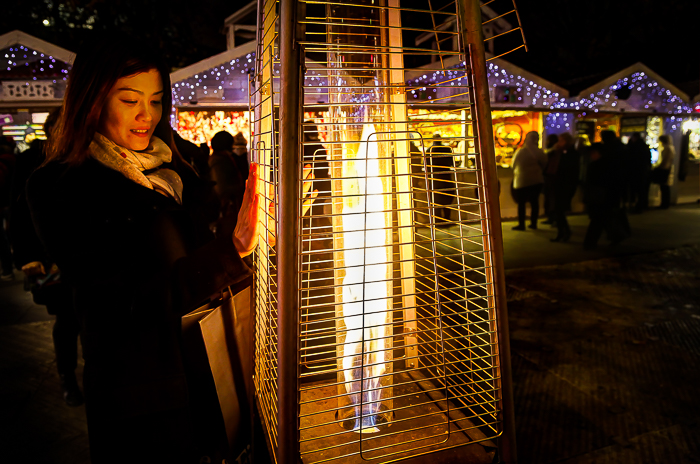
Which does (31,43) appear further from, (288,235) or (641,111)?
(641,111)

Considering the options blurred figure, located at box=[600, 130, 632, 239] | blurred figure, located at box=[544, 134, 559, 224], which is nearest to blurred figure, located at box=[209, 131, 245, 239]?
blurred figure, located at box=[600, 130, 632, 239]

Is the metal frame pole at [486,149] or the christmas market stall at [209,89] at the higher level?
the christmas market stall at [209,89]

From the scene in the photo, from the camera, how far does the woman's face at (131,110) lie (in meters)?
1.38

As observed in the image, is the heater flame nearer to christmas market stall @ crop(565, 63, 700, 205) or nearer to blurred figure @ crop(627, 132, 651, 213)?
blurred figure @ crop(627, 132, 651, 213)

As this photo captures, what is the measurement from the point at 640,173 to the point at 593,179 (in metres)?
3.07

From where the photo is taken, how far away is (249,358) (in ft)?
4.73

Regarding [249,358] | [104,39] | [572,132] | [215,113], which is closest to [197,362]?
[249,358]

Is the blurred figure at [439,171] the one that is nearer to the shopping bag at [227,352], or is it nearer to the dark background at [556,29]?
the shopping bag at [227,352]

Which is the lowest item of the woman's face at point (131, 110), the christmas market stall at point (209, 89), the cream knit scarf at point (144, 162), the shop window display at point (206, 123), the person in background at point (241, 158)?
the cream knit scarf at point (144, 162)

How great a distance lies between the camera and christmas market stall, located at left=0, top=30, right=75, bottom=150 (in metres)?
6.97

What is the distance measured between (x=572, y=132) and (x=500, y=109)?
231 cm

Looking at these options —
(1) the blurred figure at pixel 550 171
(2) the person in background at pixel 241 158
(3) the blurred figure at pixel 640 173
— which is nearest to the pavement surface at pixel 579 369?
(2) the person in background at pixel 241 158

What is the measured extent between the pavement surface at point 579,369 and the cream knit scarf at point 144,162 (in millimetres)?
1926

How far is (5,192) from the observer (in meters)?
4.75
